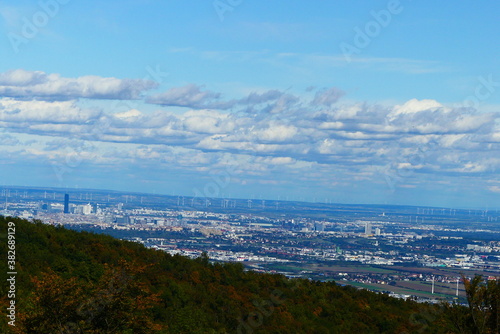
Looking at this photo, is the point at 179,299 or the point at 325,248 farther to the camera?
the point at 325,248

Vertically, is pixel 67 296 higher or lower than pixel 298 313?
higher

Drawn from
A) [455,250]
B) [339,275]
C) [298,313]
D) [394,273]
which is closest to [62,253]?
[298,313]

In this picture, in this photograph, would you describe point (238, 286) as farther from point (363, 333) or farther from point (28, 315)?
point (28, 315)

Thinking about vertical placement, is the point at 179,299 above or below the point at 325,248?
above

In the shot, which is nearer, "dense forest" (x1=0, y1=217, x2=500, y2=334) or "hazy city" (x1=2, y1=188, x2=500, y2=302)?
"dense forest" (x1=0, y1=217, x2=500, y2=334)

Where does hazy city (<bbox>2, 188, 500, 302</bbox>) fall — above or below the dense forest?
below

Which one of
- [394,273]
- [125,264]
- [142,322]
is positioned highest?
[125,264]

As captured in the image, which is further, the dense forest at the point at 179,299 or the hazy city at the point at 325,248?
the hazy city at the point at 325,248

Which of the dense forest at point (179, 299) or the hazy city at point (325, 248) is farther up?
the dense forest at point (179, 299)
